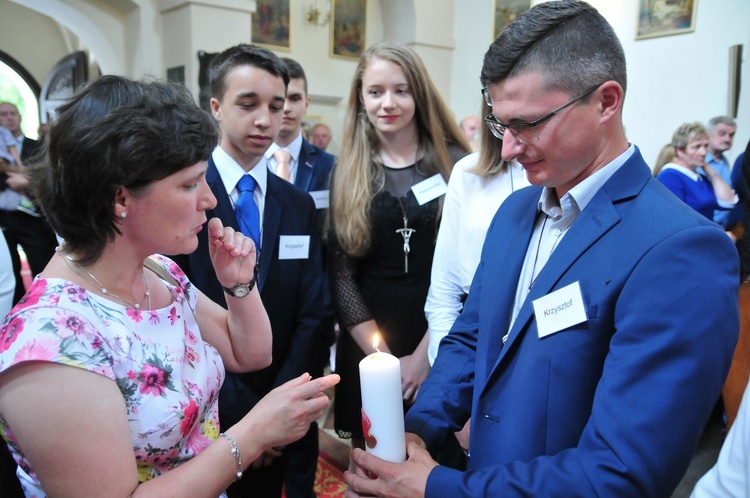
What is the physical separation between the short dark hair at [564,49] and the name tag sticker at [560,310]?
0.40 meters

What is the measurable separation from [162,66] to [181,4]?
81 cm

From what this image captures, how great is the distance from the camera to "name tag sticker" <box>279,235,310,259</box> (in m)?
2.28

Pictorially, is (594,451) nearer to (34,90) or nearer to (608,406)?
(608,406)

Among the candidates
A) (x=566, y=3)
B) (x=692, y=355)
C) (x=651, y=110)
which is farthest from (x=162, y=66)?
(x=692, y=355)

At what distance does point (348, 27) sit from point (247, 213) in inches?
327

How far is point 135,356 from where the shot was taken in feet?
3.90

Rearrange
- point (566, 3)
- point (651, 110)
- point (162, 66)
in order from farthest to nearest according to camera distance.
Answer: point (651, 110) < point (162, 66) < point (566, 3)

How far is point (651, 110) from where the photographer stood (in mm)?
7746

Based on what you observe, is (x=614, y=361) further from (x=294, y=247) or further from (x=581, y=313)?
(x=294, y=247)

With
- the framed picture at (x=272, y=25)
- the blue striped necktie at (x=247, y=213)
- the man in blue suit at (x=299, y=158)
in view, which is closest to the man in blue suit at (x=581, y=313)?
the blue striped necktie at (x=247, y=213)

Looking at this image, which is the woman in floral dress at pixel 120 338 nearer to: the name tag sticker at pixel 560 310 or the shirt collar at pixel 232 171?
the name tag sticker at pixel 560 310

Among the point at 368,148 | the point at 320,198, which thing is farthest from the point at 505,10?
the point at 368,148

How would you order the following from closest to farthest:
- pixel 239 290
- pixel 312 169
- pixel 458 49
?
pixel 239 290 < pixel 312 169 < pixel 458 49

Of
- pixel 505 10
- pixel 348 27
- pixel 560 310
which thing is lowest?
pixel 560 310
